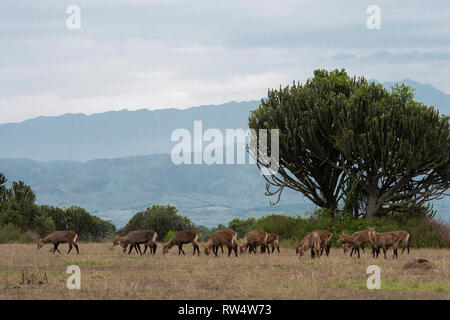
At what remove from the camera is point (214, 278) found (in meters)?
17.5

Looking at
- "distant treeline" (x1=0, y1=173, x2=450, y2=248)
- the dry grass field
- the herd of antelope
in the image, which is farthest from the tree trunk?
the dry grass field

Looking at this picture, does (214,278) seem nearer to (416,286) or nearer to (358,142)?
(416,286)

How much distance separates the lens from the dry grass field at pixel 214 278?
48.2ft

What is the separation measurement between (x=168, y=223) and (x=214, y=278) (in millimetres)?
24782

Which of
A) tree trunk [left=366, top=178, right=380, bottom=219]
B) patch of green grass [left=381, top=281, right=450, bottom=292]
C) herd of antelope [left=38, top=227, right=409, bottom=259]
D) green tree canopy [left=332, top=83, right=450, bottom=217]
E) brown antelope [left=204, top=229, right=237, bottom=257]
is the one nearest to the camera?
patch of green grass [left=381, top=281, right=450, bottom=292]

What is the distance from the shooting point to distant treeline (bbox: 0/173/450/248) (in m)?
32.0

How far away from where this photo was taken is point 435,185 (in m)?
33.6

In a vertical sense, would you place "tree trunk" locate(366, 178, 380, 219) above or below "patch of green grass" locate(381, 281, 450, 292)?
above

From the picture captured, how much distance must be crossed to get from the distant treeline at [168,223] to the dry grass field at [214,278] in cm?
755

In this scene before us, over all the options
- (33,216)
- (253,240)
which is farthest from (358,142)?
(33,216)

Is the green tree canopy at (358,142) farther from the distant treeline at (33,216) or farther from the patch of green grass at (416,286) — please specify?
the patch of green grass at (416,286)

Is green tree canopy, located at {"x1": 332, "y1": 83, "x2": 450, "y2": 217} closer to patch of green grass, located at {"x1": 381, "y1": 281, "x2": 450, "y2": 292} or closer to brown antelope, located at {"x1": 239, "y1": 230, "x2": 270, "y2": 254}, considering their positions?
brown antelope, located at {"x1": 239, "y1": 230, "x2": 270, "y2": 254}

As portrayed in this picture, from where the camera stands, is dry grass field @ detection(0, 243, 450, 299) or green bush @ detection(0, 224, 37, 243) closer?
dry grass field @ detection(0, 243, 450, 299)

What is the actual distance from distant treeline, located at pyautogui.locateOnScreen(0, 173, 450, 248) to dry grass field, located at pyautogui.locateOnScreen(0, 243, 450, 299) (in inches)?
297
